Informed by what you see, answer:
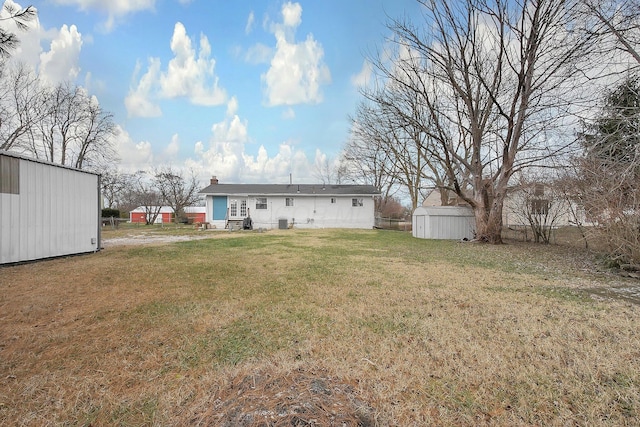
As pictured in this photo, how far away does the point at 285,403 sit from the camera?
5.98 ft

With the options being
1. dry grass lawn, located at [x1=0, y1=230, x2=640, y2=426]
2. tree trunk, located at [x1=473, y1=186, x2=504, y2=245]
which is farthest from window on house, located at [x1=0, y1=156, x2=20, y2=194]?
tree trunk, located at [x1=473, y1=186, x2=504, y2=245]

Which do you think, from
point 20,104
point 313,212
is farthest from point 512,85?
point 20,104

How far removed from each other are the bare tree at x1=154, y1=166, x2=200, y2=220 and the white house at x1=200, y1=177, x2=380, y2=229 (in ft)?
40.9

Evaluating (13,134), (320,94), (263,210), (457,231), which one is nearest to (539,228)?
(457,231)

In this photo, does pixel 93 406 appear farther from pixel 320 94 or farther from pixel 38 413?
pixel 320 94

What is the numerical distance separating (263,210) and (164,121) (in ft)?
29.9

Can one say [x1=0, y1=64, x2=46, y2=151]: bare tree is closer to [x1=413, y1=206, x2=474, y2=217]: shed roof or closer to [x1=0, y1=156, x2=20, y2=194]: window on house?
[x1=0, y1=156, x2=20, y2=194]: window on house

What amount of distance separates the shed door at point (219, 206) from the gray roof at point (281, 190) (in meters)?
0.55

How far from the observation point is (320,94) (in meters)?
15.0

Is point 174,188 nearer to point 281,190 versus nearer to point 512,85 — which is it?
point 281,190

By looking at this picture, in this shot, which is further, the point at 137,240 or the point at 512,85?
the point at 137,240

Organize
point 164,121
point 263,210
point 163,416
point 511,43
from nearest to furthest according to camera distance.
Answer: point 163,416 → point 511,43 → point 164,121 → point 263,210

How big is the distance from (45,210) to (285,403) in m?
9.28

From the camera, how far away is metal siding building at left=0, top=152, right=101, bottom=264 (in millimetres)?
6816
